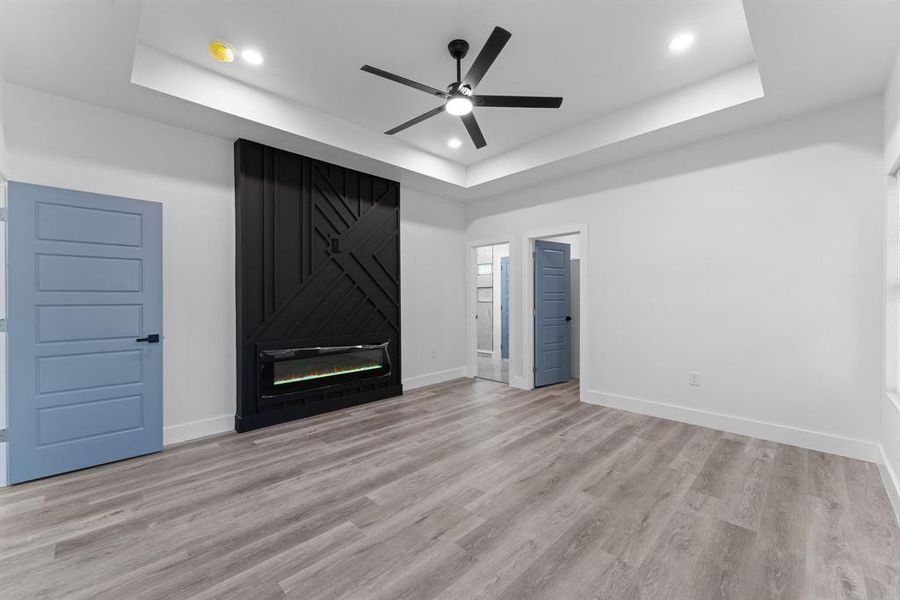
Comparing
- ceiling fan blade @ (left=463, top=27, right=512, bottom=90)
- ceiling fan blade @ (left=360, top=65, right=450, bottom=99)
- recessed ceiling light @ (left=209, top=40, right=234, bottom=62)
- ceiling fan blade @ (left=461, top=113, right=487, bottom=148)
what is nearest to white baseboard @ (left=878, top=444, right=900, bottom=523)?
ceiling fan blade @ (left=463, top=27, right=512, bottom=90)

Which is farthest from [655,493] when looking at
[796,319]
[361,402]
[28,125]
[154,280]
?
[28,125]

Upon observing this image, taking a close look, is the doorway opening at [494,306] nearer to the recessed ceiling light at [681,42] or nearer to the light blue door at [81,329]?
the recessed ceiling light at [681,42]

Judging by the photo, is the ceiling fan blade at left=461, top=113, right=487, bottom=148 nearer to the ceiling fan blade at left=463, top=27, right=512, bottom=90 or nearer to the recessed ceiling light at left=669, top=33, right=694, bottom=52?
the ceiling fan blade at left=463, top=27, right=512, bottom=90

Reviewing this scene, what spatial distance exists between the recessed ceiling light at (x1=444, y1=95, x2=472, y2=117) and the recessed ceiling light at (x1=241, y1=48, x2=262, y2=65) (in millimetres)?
1563

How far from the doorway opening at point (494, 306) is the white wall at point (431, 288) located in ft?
4.73

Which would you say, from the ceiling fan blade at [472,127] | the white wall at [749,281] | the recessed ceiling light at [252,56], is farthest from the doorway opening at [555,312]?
the recessed ceiling light at [252,56]

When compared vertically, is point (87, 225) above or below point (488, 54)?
below

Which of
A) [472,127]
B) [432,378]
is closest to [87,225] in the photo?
[472,127]

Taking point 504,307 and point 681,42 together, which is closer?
point 681,42

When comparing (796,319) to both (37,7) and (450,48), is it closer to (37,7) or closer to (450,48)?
(450,48)

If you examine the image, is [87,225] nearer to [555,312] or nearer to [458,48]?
[458,48]

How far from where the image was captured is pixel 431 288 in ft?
18.6

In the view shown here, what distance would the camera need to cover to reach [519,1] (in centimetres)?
243

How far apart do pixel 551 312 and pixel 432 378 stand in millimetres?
2029
